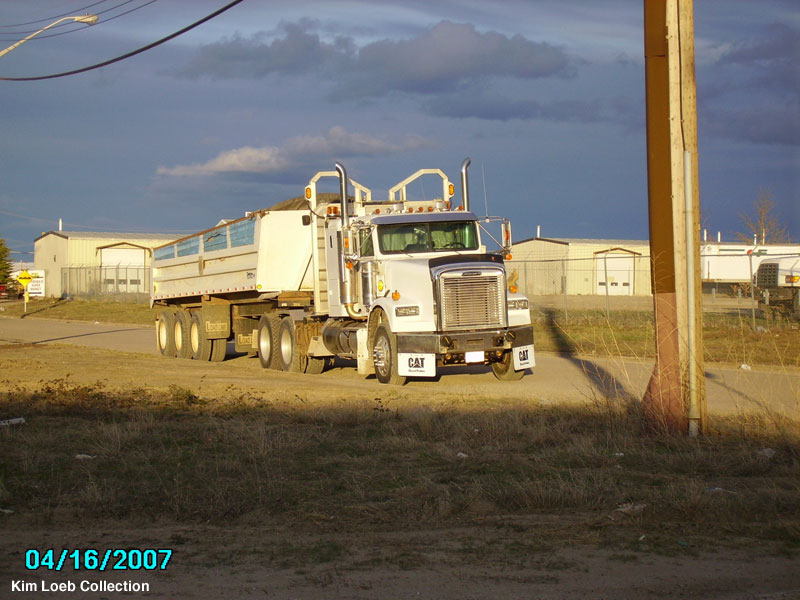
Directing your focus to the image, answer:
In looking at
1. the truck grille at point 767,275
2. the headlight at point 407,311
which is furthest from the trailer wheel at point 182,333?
the truck grille at point 767,275

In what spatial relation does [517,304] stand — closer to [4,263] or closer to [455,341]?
[455,341]

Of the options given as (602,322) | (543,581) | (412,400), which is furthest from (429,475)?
(602,322)

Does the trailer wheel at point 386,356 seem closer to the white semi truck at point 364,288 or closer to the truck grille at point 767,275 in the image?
the white semi truck at point 364,288

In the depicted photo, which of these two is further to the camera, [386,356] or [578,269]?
[578,269]

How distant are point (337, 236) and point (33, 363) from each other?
7241 mm

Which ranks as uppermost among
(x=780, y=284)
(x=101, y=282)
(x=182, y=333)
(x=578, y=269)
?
(x=101, y=282)

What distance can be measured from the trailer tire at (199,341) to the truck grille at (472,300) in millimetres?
9160

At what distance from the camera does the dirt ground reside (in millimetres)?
5176

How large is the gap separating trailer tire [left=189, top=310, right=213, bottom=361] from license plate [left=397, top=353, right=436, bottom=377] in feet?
28.1

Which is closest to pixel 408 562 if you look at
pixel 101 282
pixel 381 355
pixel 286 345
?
pixel 381 355

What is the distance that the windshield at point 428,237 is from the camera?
15891 millimetres

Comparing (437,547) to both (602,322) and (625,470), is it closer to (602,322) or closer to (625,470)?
(625,470)

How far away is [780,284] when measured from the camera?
31484mm

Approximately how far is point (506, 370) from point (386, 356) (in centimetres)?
217
